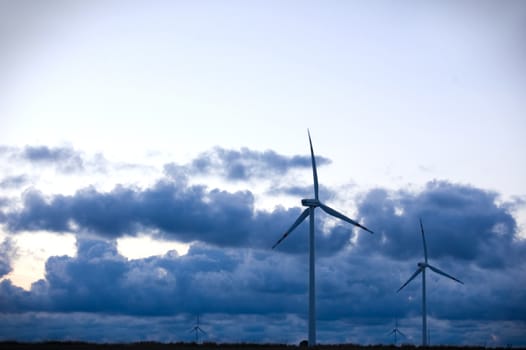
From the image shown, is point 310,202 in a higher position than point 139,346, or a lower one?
higher

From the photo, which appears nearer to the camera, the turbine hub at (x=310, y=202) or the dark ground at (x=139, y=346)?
the dark ground at (x=139, y=346)

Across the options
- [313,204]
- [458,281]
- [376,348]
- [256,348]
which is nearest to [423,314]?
[458,281]

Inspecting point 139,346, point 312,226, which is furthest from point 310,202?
point 139,346

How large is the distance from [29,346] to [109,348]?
10305 millimetres

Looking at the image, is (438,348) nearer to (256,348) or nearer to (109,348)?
(256,348)

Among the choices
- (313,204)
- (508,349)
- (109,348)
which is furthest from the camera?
(313,204)

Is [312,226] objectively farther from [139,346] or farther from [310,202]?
[139,346]

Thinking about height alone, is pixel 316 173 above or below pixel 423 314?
above

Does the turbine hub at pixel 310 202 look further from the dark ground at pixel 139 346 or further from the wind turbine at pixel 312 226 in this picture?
the dark ground at pixel 139 346

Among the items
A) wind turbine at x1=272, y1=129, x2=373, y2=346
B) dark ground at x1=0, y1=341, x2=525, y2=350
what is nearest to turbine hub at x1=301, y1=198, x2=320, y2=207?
wind turbine at x1=272, y1=129, x2=373, y2=346

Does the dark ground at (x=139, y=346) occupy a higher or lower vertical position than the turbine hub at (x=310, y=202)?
lower

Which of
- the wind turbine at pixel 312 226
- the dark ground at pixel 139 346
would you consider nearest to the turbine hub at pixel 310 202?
the wind turbine at pixel 312 226

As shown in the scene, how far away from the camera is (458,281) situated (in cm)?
15888

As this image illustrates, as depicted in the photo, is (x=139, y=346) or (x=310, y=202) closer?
(x=139, y=346)
